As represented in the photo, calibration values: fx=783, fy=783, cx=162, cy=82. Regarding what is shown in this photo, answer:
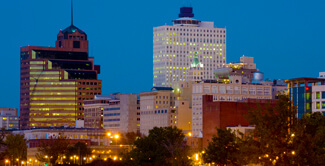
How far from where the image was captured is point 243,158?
131m

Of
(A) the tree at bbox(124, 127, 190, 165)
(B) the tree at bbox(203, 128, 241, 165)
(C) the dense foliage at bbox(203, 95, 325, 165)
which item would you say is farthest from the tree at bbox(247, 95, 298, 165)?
(A) the tree at bbox(124, 127, 190, 165)

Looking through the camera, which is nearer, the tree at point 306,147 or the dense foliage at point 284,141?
the tree at point 306,147

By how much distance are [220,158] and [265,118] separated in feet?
125

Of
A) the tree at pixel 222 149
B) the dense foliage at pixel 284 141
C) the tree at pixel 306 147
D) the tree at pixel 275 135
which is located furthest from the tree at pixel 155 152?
the tree at pixel 306 147

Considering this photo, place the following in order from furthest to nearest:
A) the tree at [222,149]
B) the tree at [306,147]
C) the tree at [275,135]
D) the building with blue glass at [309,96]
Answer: the building with blue glass at [309,96], the tree at [222,149], the tree at [275,135], the tree at [306,147]

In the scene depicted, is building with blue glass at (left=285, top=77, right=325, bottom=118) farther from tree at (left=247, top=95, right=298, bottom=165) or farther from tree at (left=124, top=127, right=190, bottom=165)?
tree at (left=247, top=95, right=298, bottom=165)

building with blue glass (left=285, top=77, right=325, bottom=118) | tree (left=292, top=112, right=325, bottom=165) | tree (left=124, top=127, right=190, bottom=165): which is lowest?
tree (left=124, top=127, right=190, bottom=165)

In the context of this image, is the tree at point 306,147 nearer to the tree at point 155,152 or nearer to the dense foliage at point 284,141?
the dense foliage at point 284,141

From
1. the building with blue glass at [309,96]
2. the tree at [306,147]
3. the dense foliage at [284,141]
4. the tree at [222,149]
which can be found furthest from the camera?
the building with blue glass at [309,96]

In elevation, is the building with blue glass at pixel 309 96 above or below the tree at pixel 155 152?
above

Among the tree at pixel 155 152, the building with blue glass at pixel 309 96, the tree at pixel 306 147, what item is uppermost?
the building with blue glass at pixel 309 96

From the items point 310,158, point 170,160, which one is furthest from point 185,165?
point 310,158

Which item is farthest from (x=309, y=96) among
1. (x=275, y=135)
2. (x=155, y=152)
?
(x=275, y=135)

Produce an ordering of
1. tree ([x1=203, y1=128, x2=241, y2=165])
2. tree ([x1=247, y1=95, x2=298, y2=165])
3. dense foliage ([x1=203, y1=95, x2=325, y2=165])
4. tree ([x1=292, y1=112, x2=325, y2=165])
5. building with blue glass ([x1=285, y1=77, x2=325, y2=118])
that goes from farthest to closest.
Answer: building with blue glass ([x1=285, y1=77, x2=325, y2=118]), tree ([x1=203, y1=128, x2=241, y2=165]), tree ([x1=247, y1=95, x2=298, y2=165]), dense foliage ([x1=203, y1=95, x2=325, y2=165]), tree ([x1=292, y1=112, x2=325, y2=165])
